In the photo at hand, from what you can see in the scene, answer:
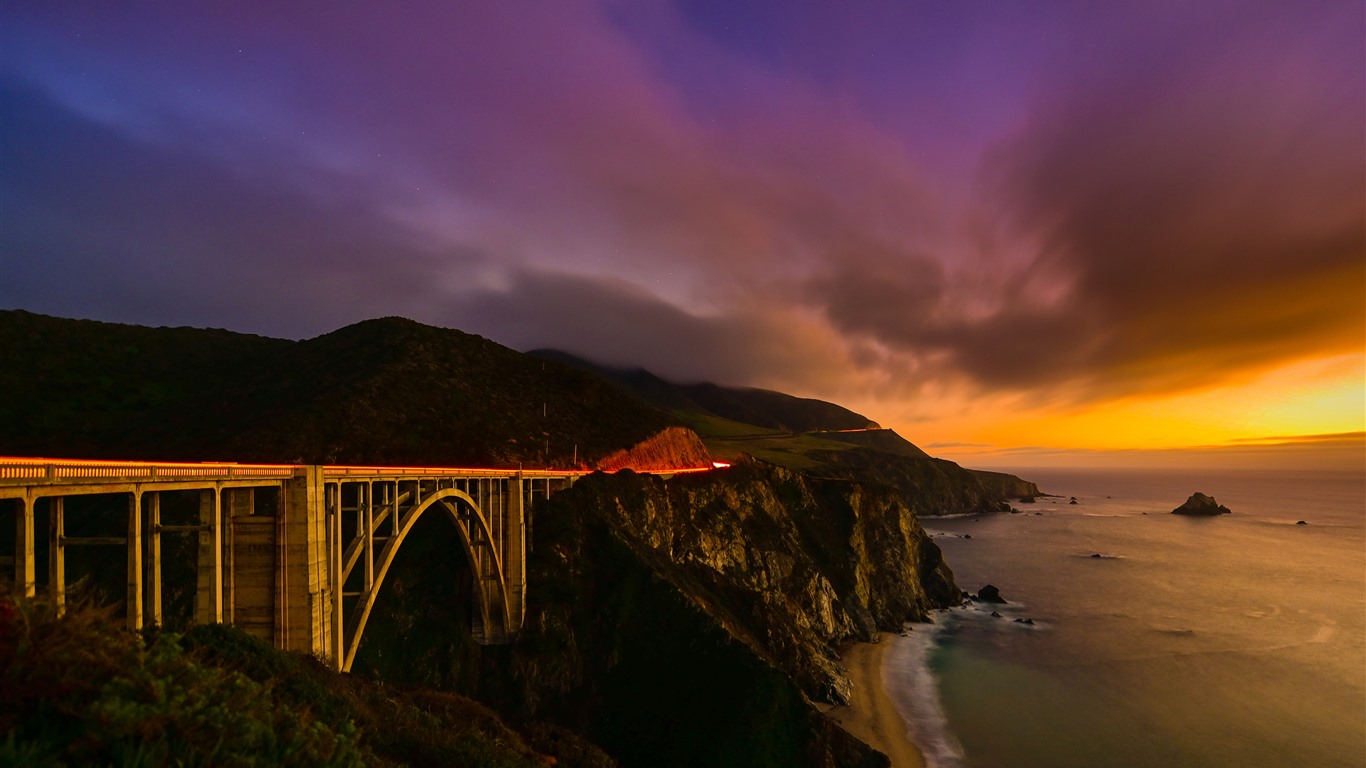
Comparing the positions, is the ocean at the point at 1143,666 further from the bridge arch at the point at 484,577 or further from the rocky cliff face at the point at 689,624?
the bridge arch at the point at 484,577

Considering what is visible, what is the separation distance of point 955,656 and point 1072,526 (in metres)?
140

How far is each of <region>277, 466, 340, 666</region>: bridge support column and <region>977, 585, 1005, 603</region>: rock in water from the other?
8891 centimetres

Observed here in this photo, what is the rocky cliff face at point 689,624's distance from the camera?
37.7 meters

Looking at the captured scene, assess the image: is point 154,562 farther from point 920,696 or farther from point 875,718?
point 920,696

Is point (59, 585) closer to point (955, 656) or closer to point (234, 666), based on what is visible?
point (234, 666)

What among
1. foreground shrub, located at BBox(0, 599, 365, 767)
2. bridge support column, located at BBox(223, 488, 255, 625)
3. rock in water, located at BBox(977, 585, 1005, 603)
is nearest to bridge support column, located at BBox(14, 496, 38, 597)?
foreground shrub, located at BBox(0, 599, 365, 767)

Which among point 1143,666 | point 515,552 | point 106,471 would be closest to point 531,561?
point 515,552

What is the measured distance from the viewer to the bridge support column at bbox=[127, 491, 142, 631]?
499 inches

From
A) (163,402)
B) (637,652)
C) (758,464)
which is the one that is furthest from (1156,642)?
(163,402)

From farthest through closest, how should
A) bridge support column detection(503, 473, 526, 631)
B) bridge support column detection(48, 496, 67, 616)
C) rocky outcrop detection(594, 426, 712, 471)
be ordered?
rocky outcrop detection(594, 426, 712, 471) < bridge support column detection(503, 473, 526, 631) < bridge support column detection(48, 496, 67, 616)

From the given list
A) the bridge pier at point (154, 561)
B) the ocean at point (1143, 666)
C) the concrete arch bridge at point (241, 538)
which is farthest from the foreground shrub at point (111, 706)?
the ocean at point (1143, 666)

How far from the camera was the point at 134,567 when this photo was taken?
12812 mm

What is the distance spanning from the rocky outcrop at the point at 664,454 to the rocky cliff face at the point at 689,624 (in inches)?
413

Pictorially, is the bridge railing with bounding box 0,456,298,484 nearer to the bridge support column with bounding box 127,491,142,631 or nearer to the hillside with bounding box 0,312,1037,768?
the bridge support column with bounding box 127,491,142,631
